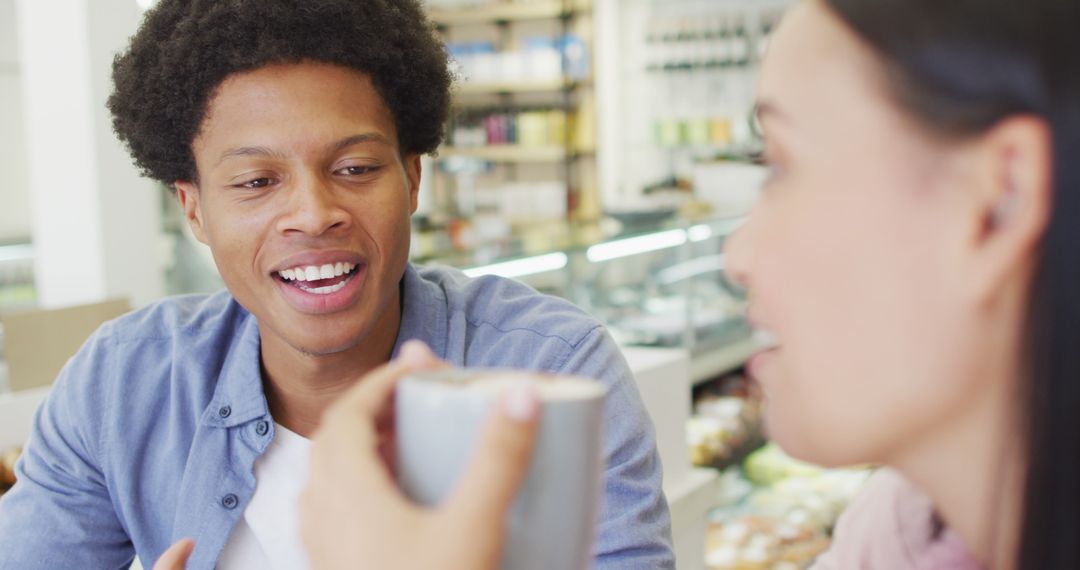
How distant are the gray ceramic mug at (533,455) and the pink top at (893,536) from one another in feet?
1.23

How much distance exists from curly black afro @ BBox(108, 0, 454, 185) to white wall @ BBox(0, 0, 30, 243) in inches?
181

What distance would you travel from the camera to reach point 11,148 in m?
5.80

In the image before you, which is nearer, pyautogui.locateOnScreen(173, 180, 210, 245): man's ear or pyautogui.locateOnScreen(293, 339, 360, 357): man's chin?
pyautogui.locateOnScreen(293, 339, 360, 357): man's chin

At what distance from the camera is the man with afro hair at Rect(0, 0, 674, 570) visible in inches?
54.5

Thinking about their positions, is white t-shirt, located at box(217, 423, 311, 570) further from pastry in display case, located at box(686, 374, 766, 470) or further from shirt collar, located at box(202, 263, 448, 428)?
pastry in display case, located at box(686, 374, 766, 470)

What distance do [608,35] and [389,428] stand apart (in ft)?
25.6

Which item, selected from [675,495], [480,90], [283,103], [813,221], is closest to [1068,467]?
[813,221]

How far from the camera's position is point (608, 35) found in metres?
8.22

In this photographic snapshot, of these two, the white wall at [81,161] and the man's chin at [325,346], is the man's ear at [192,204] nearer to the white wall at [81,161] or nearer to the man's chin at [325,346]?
the man's chin at [325,346]

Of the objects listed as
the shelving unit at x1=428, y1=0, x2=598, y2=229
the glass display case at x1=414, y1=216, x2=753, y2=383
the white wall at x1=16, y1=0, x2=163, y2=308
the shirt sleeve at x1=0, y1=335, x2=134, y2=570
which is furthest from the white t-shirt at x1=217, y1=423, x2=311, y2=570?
the shelving unit at x1=428, y1=0, x2=598, y2=229

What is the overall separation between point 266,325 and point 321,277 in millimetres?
183

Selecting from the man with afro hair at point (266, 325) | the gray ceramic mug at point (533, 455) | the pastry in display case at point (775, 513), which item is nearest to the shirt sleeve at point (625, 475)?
the man with afro hair at point (266, 325)

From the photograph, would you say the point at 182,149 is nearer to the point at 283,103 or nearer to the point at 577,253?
the point at 283,103

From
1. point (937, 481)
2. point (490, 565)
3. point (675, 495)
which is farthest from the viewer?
point (675, 495)
